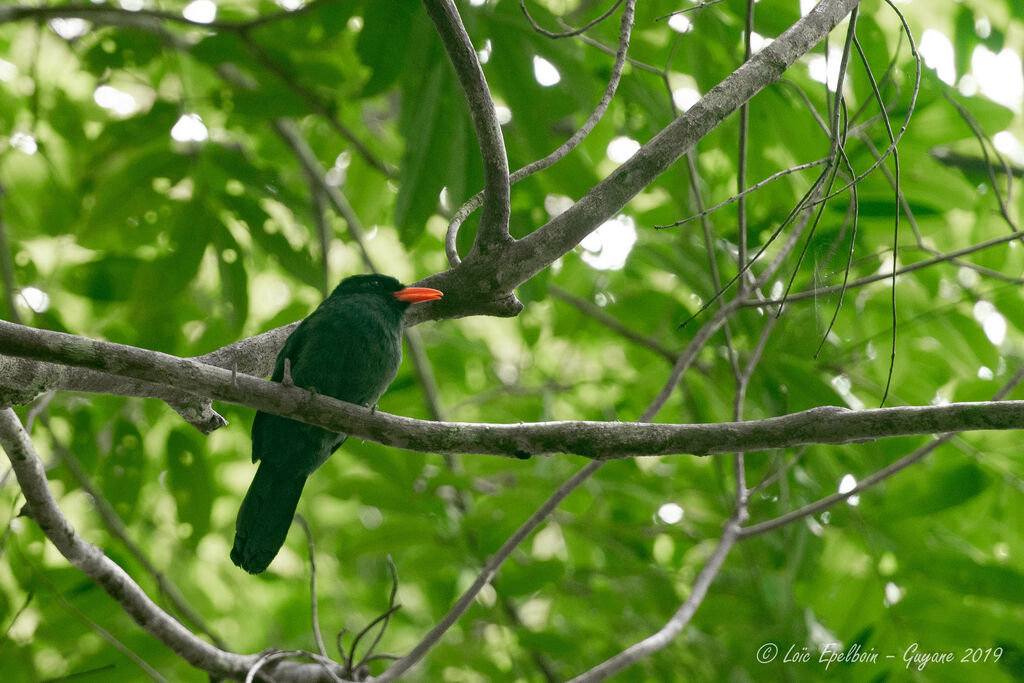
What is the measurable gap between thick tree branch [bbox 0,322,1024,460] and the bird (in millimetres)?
921

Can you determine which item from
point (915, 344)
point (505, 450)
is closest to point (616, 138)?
point (915, 344)

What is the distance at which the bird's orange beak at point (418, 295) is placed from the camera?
269 cm

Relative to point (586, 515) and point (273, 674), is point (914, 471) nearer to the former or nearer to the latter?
point (586, 515)

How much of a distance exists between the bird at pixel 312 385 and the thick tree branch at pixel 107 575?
14.8 inches

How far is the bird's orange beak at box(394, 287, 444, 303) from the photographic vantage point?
8.84 feet

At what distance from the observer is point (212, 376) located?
6.82 ft

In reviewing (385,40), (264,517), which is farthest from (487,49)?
(264,517)

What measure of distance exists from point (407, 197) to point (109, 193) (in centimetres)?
174

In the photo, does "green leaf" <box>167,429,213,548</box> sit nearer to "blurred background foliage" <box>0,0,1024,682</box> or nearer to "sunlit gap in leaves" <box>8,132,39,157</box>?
"blurred background foliage" <box>0,0,1024,682</box>

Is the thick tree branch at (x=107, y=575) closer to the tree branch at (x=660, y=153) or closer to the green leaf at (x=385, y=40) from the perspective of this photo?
the tree branch at (x=660, y=153)

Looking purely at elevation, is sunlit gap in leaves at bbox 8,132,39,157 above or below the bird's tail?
above

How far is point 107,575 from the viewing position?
2852mm

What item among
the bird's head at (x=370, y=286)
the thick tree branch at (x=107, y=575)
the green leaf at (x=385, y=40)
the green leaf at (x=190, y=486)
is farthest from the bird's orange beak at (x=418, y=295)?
the green leaf at (x=190, y=486)

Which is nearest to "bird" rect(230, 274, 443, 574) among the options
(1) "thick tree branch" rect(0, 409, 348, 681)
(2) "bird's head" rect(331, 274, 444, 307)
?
(2) "bird's head" rect(331, 274, 444, 307)
